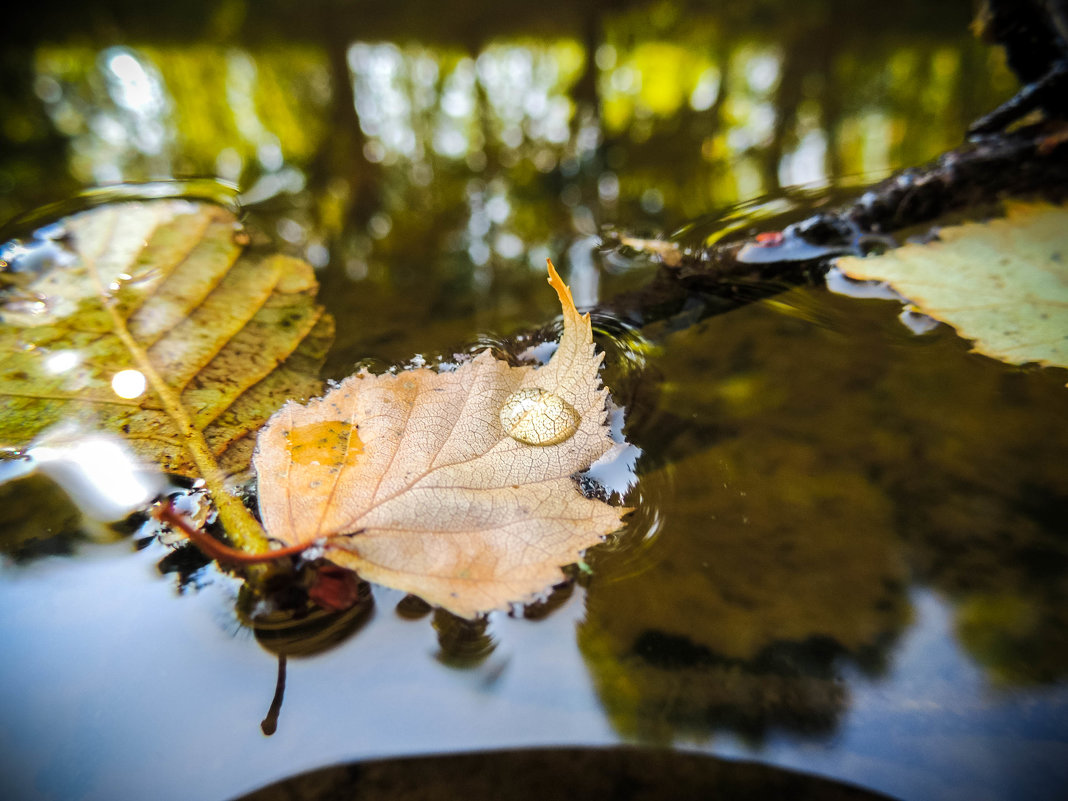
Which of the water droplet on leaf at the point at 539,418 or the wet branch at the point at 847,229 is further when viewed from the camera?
the wet branch at the point at 847,229

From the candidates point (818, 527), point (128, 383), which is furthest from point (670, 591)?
point (128, 383)

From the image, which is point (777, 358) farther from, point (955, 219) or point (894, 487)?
point (955, 219)

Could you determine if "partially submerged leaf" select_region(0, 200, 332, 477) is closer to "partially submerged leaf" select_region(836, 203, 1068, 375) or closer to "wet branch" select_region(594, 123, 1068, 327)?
"wet branch" select_region(594, 123, 1068, 327)

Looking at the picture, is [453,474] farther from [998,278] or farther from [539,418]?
[998,278]

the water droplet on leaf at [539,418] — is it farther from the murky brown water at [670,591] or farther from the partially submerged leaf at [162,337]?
the partially submerged leaf at [162,337]

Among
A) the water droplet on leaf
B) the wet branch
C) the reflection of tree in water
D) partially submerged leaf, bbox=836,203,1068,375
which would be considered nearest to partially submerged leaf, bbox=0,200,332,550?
the water droplet on leaf

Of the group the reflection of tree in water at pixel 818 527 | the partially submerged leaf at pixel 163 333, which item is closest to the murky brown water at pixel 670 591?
the reflection of tree in water at pixel 818 527
